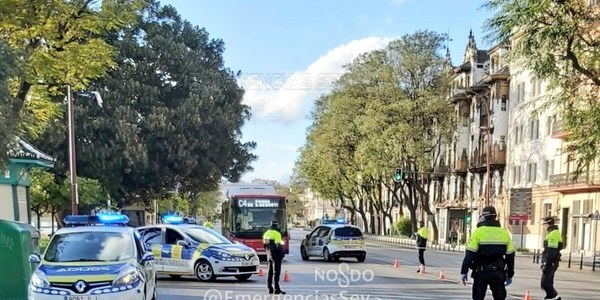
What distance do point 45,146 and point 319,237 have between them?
1641 centimetres

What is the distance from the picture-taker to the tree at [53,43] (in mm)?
17828

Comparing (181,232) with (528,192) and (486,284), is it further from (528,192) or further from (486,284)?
(528,192)

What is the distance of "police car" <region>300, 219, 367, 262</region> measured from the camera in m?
30.4

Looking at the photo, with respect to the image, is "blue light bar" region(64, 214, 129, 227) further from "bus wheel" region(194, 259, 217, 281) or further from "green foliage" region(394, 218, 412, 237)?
"green foliage" region(394, 218, 412, 237)

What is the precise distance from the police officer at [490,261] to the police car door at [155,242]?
11.5 metres

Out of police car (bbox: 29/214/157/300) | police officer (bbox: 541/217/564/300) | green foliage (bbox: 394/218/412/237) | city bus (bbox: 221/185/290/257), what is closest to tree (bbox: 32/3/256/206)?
city bus (bbox: 221/185/290/257)

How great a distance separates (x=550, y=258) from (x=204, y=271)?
352 inches

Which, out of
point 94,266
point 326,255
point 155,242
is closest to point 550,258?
point 94,266

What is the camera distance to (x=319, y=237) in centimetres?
3166

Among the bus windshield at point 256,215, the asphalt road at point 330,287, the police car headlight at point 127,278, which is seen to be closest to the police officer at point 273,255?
the asphalt road at point 330,287

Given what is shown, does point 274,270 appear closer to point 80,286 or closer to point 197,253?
point 197,253

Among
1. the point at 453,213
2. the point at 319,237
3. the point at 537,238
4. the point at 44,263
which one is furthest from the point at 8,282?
the point at 453,213

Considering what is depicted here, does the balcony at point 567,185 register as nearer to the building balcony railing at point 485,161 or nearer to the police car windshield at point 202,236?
the building balcony railing at point 485,161

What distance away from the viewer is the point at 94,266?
1237cm
